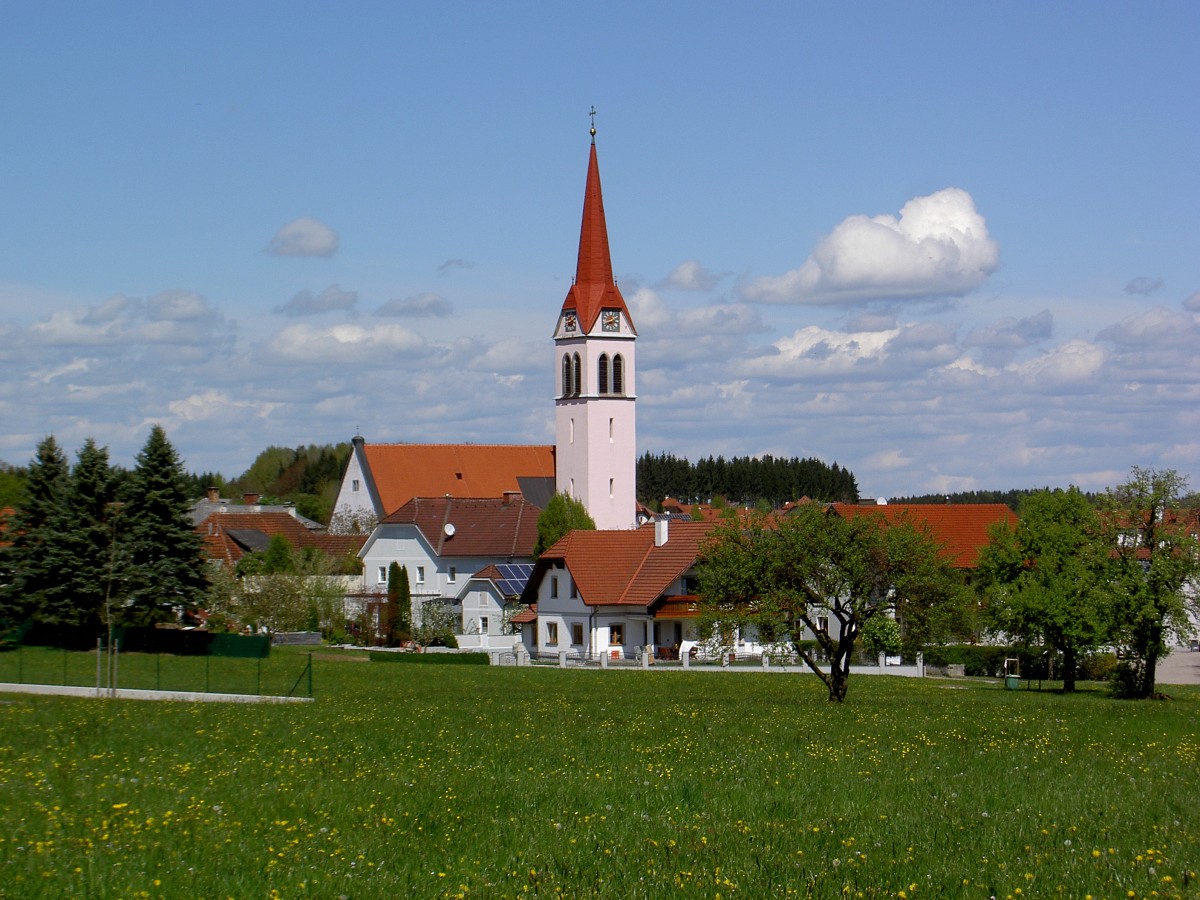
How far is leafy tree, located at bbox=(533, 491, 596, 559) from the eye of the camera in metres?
83.5

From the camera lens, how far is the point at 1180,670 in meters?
61.5

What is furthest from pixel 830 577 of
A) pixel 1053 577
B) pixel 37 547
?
pixel 37 547

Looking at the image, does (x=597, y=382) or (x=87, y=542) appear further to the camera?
(x=597, y=382)

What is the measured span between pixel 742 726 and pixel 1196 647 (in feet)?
206

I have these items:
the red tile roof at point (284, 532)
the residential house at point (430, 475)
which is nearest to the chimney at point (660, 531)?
the red tile roof at point (284, 532)

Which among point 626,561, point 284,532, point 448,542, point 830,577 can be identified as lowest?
point 830,577

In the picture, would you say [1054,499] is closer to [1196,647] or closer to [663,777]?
[1196,647]

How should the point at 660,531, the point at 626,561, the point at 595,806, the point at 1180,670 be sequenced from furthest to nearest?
the point at 626,561, the point at 660,531, the point at 1180,670, the point at 595,806

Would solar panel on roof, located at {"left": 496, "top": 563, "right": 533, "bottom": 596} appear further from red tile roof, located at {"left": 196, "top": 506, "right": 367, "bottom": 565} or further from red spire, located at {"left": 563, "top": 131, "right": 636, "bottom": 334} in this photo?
red spire, located at {"left": 563, "top": 131, "right": 636, "bottom": 334}

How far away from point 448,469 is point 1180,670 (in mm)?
63122

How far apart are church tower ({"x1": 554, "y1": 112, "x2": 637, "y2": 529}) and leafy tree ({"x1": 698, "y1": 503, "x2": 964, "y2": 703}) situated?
64.7 m

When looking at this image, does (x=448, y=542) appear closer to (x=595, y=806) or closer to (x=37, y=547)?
(x=37, y=547)

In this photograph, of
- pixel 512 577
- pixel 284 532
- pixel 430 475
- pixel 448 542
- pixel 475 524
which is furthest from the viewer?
pixel 430 475

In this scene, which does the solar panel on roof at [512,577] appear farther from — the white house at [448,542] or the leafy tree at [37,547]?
the leafy tree at [37,547]
